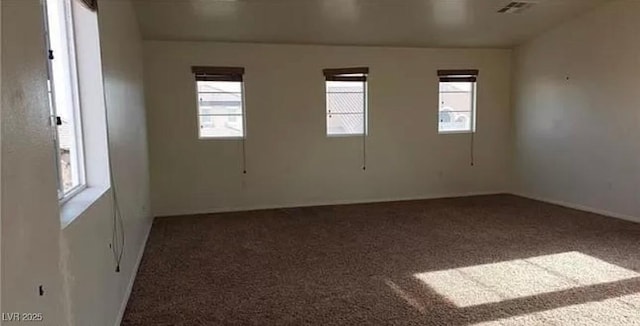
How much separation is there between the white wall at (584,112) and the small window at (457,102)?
0.73m

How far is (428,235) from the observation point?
185 inches

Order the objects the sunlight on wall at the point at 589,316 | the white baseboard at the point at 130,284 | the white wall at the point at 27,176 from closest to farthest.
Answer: the white wall at the point at 27,176, the sunlight on wall at the point at 589,316, the white baseboard at the point at 130,284

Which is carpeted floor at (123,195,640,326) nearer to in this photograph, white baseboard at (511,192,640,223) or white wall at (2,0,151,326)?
white baseboard at (511,192,640,223)

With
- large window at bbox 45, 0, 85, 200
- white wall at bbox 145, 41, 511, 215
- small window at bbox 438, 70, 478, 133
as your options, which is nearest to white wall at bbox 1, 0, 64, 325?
large window at bbox 45, 0, 85, 200

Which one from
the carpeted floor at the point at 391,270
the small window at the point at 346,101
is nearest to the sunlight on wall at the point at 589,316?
the carpeted floor at the point at 391,270

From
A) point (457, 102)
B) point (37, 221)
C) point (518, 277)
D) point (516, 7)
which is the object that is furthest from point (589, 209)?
point (37, 221)

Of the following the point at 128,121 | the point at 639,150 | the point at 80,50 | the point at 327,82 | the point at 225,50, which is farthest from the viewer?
the point at 327,82

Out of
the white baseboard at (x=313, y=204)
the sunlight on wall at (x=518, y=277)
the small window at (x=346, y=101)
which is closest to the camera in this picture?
the sunlight on wall at (x=518, y=277)

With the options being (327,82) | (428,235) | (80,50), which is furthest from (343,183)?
(80,50)

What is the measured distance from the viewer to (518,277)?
3.39 metres

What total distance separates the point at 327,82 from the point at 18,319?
A: 5368 millimetres

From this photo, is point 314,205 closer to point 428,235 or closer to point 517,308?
point 428,235

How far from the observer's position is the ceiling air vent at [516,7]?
504 centimetres

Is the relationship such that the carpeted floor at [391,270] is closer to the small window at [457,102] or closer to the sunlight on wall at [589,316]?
the sunlight on wall at [589,316]
